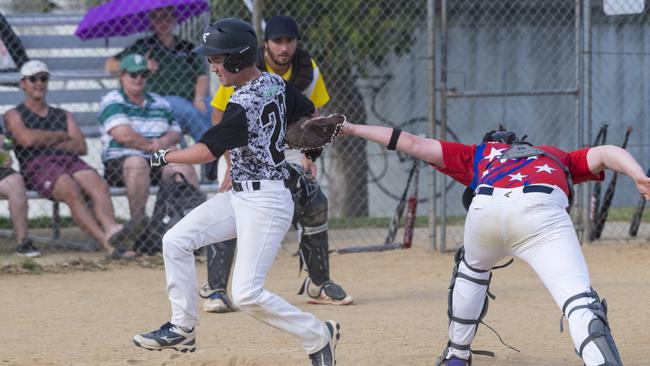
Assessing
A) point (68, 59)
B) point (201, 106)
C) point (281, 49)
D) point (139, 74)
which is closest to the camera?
point (281, 49)

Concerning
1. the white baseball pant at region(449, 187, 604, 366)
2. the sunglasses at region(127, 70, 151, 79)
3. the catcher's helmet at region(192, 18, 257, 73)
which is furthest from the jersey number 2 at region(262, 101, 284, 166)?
the sunglasses at region(127, 70, 151, 79)

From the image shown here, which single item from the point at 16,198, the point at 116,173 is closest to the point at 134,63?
the point at 116,173

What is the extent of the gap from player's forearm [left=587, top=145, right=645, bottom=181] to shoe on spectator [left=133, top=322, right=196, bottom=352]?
213 cm

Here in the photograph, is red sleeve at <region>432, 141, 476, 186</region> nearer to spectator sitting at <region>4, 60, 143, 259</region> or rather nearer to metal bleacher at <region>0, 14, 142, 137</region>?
spectator sitting at <region>4, 60, 143, 259</region>

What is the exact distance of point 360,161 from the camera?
505 inches

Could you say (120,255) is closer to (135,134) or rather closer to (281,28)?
(135,134)

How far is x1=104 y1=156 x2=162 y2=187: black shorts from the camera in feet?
31.3

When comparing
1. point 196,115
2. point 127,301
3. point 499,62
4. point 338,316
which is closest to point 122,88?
point 196,115

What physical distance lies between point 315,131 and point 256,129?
12.9 inches

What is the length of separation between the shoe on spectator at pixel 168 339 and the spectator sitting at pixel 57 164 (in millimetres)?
4224

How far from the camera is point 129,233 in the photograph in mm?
9336

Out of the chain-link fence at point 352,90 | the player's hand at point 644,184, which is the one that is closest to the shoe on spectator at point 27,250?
the chain-link fence at point 352,90

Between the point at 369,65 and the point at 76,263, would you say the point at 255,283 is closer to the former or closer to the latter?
the point at 76,263

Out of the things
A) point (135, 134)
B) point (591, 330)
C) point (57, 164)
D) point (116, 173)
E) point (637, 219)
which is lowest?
point (637, 219)
